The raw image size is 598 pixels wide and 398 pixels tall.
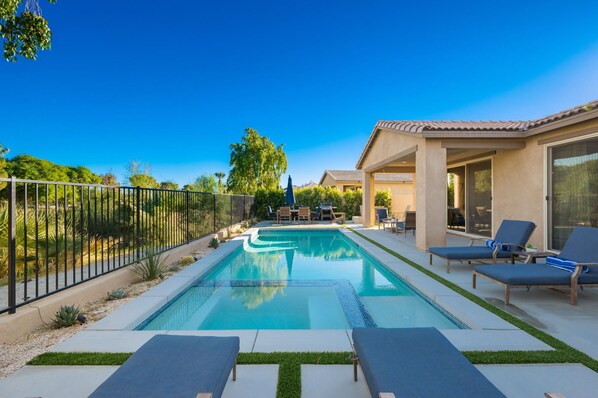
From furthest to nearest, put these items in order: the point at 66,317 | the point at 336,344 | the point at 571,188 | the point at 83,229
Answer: the point at 571,188, the point at 83,229, the point at 66,317, the point at 336,344

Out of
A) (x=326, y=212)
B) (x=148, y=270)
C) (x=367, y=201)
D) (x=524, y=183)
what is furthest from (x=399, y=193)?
(x=148, y=270)

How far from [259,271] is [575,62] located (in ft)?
51.2

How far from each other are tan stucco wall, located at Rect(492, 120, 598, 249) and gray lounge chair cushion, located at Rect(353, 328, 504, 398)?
654 centimetres

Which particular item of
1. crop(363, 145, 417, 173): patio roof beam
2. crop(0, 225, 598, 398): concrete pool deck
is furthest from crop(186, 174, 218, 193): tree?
crop(0, 225, 598, 398): concrete pool deck

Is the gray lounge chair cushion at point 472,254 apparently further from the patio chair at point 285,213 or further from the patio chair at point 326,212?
the patio chair at point 326,212

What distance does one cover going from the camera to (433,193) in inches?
307

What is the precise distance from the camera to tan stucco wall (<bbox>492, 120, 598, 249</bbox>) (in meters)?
7.20

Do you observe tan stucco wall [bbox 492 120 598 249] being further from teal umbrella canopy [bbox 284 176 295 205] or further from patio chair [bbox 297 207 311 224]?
teal umbrella canopy [bbox 284 176 295 205]

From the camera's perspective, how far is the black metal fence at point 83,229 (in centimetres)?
361

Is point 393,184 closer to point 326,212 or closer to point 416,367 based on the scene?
point 326,212

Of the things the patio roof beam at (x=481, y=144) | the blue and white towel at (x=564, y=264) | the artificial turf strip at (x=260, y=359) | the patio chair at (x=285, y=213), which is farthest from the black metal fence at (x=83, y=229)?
the patio roof beam at (x=481, y=144)

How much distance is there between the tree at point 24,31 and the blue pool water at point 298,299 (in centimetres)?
618

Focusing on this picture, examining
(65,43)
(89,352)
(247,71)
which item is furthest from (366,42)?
(65,43)

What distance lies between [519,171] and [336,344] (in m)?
7.94
